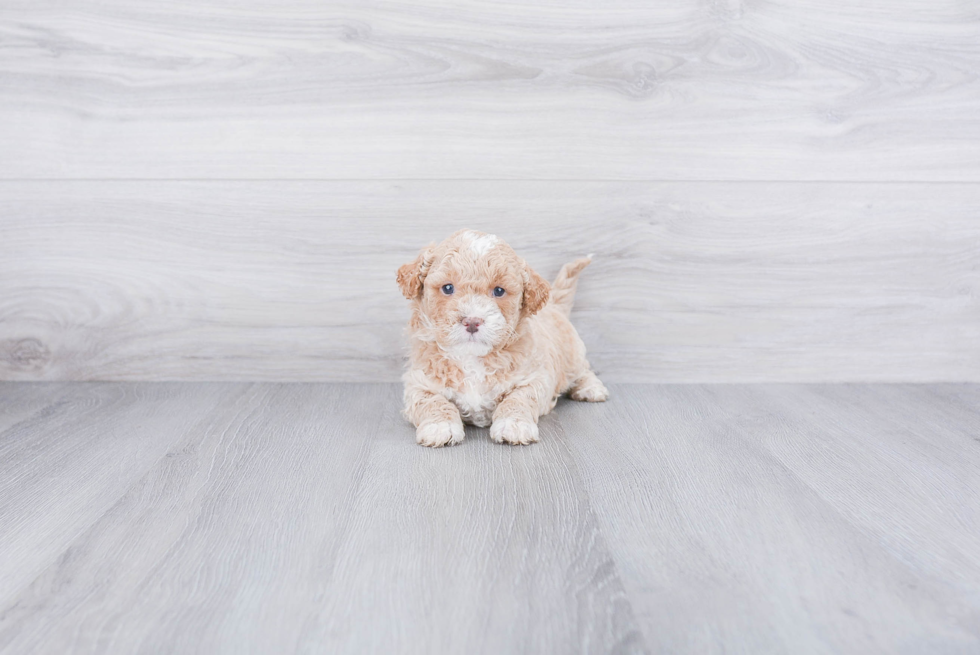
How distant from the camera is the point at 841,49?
4.80 feet

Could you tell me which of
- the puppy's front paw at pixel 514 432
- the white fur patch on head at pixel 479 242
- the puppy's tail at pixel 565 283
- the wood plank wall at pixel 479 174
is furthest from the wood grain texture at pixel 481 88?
the puppy's front paw at pixel 514 432

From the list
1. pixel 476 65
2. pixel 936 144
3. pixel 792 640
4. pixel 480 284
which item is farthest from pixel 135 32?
pixel 936 144

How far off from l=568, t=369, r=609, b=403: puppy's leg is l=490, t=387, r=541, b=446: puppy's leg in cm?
22

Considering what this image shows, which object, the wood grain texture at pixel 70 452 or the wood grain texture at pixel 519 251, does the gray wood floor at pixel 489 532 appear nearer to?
the wood grain texture at pixel 70 452

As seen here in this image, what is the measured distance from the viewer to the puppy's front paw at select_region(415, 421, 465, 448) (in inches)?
44.9

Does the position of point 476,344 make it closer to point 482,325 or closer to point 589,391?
point 482,325

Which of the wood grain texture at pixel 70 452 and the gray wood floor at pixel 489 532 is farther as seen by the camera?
the wood grain texture at pixel 70 452

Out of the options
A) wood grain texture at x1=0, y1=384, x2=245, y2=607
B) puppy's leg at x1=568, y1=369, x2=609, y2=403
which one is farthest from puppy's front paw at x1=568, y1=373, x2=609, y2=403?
wood grain texture at x1=0, y1=384, x2=245, y2=607

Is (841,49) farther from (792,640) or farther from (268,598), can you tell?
(268,598)

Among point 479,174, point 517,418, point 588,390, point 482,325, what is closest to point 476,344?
point 482,325

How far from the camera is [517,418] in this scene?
3.84 ft

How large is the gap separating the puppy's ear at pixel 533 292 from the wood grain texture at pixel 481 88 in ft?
1.25

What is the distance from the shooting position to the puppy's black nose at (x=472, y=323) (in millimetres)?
1124

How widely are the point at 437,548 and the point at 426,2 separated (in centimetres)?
111
